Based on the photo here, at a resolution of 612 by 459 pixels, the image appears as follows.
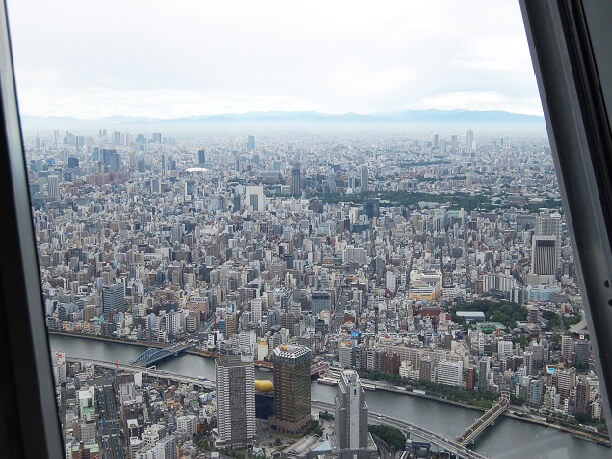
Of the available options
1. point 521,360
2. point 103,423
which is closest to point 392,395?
point 521,360

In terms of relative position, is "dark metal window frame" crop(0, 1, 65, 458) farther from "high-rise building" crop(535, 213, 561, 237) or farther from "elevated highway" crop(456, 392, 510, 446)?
"high-rise building" crop(535, 213, 561, 237)

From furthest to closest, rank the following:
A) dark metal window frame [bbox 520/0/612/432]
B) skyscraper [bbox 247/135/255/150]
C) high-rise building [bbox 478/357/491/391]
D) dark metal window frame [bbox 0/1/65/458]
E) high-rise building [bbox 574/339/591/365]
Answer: skyscraper [bbox 247/135/255/150]
high-rise building [bbox 478/357/491/391]
high-rise building [bbox 574/339/591/365]
dark metal window frame [bbox 520/0/612/432]
dark metal window frame [bbox 0/1/65/458]

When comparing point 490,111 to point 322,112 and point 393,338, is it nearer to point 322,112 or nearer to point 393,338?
point 322,112

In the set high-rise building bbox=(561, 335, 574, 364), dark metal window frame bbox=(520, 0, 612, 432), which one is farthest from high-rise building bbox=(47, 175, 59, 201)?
high-rise building bbox=(561, 335, 574, 364)

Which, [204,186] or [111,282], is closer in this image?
[111,282]

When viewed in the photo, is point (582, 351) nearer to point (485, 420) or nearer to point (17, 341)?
point (485, 420)

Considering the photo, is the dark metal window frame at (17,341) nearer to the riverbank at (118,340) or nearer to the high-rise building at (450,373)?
the riverbank at (118,340)

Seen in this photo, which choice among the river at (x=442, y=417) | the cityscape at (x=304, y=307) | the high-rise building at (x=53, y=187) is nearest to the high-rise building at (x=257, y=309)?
the cityscape at (x=304, y=307)
